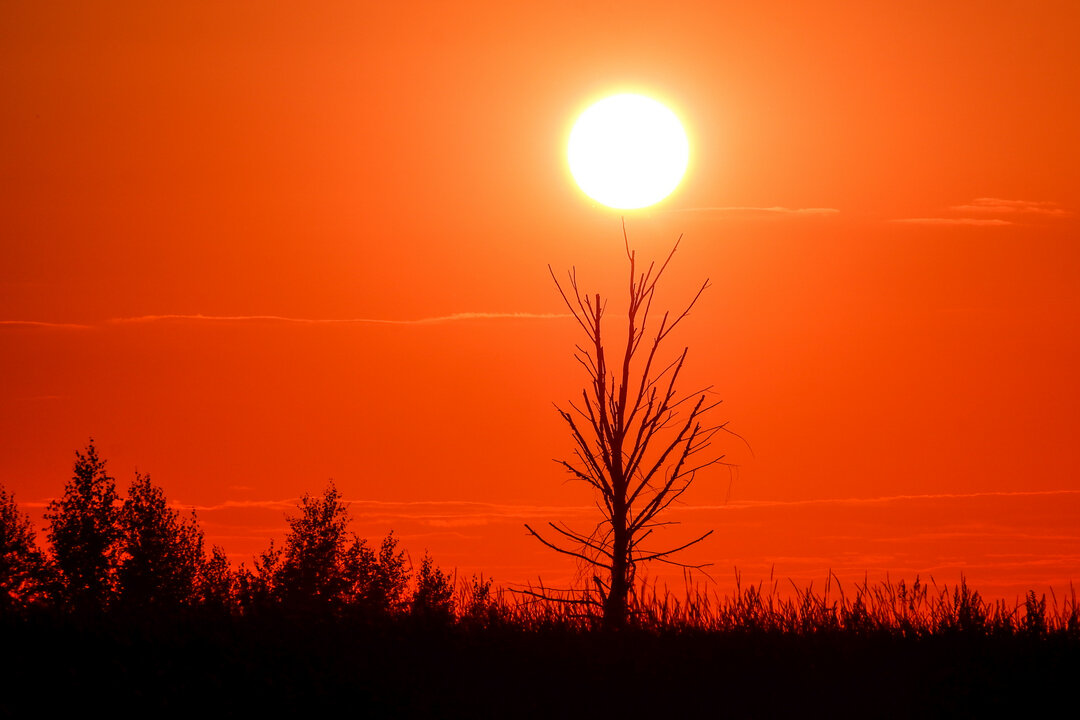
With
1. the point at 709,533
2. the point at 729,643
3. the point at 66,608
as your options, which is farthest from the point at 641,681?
the point at 66,608

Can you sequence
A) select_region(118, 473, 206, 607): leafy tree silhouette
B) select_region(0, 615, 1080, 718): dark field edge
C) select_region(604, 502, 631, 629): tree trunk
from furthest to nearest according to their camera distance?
select_region(118, 473, 206, 607): leafy tree silhouette < select_region(604, 502, 631, 629): tree trunk < select_region(0, 615, 1080, 718): dark field edge

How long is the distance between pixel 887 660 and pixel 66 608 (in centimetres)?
1172

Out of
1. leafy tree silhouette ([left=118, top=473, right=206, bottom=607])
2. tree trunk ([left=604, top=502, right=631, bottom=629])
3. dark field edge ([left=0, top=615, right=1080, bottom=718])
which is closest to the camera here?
dark field edge ([left=0, top=615, right=1080, bottom=718])

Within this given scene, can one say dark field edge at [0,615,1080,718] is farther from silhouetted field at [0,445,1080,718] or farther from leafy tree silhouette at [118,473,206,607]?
leafy tree silhouette at [118,473,206,607]

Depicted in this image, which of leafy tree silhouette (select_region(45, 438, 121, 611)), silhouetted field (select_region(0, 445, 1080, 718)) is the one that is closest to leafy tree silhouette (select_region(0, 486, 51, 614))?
leafy tree silhouette (select_region(45, 438, 121, 611))

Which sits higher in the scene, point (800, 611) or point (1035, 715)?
point (800, 611)

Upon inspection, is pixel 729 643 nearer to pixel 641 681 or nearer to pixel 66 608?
pixel 641 681

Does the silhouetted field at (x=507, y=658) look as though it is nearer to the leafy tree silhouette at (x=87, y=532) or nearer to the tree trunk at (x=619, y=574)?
the tree trunk at (x=619, y=574)

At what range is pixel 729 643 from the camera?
16.2 m

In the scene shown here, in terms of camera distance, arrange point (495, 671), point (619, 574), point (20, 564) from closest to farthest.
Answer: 1. point (495, 671)
2. point (619, 574)
3. point (20, 564)

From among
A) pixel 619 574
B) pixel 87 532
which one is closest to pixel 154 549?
pixel 87 532

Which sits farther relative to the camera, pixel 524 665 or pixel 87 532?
pixel 87 532

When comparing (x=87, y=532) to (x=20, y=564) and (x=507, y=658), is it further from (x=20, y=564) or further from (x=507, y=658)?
(x=507, y=658)

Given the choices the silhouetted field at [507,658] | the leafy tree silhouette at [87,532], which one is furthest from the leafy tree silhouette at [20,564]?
the silhouetted field at [507,658]
